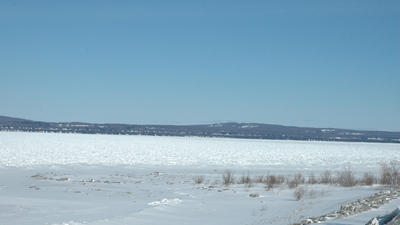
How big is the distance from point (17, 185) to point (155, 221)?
900cm

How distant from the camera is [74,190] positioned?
1662 centimetres

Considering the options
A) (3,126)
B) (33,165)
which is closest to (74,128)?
(3,126)

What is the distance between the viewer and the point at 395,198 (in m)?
11.1

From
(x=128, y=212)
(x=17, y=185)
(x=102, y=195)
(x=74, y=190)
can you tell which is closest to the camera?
(x=128, y=212)

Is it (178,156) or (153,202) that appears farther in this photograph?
(178,156)

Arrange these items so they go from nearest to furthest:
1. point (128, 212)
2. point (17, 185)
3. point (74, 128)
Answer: point (128, 212), point (17, 185), point (74, 128)

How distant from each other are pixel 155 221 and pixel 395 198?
206 inches

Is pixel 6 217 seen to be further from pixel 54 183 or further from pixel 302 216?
pixel 54 183

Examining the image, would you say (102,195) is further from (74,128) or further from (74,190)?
(74,128)

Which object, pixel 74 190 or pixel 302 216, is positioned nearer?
pixel 302 216

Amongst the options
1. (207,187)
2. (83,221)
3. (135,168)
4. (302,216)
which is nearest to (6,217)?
(83,221)

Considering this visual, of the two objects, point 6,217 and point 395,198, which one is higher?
point 395,198

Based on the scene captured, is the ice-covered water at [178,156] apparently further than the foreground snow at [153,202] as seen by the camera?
Yes

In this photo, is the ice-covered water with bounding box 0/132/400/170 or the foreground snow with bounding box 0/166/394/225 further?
the ice-covered water with bounding box 0/132/400/170
